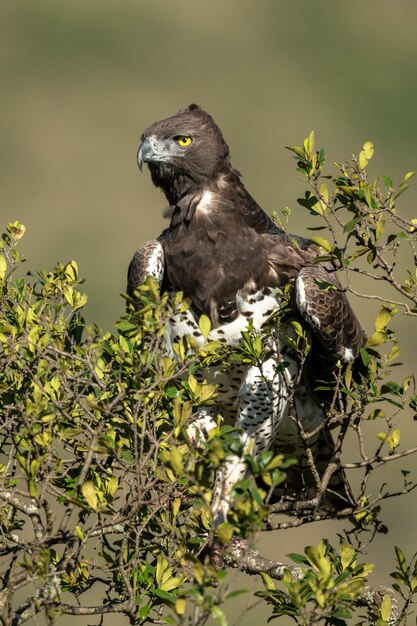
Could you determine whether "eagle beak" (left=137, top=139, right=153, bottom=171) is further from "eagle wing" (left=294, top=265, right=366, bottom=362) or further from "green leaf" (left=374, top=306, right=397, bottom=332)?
"green leaf" (left=374, top=306, right=397, bottom=332)

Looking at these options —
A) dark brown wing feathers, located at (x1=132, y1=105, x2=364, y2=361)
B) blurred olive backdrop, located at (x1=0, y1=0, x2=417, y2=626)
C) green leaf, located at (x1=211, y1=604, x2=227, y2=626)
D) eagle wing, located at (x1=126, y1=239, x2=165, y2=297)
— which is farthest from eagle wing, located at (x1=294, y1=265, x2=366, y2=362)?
blurred olive backdrop, located at (x1=0, y1=0, x2=417, y2=626)

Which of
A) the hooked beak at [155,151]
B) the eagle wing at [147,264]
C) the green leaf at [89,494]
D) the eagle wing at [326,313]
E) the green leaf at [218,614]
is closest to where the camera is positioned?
the green leaf at [218,614]

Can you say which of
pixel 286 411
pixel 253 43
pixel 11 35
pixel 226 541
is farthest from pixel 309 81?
pixel 226 541

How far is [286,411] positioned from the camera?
8586 millimetres

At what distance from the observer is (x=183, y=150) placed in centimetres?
843

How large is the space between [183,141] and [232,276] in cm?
97

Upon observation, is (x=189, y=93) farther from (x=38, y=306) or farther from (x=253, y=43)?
(x=38, y=306)

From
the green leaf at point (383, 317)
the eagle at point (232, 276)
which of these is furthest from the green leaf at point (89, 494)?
the eagle at point (232, 276)

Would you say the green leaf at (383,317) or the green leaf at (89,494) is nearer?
the green leaf at (89,494)

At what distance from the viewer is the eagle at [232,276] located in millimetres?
8047

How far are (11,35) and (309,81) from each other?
9.72 m

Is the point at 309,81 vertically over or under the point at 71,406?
over

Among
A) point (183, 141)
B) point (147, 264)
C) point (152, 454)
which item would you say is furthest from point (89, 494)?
point (183, 141)

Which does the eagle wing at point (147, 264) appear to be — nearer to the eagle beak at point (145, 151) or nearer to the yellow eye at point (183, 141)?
the eagle beak at point (145, 151)
